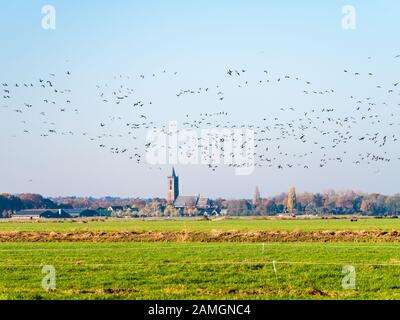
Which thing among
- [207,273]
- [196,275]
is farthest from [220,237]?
[196,275]

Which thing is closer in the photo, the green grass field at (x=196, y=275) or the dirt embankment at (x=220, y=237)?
the green grass field at (x=196, y=275)

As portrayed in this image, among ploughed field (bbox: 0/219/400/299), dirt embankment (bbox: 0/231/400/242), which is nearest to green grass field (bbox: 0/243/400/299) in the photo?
ploughed field (bbox: 0/219/400/299)

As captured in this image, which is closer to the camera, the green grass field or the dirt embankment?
the green grass field

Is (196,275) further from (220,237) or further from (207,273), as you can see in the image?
(220,237)

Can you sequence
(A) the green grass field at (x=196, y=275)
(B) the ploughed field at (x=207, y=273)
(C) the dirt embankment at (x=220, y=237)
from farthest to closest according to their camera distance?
(C) the dirt embankment at (x=220, y=237) < (B) the ploughed field at (x=207, y=273) < (A) the green grass field at (x=196, y=275)

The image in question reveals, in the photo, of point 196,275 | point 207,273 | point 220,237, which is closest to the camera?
point 196,275

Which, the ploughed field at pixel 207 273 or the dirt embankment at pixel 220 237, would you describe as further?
the dirt embankment at pixel 220 237

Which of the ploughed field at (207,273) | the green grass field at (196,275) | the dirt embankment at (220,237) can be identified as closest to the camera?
the green grass field at (196,275)

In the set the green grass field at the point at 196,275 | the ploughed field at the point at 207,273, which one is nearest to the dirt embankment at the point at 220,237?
the ploughed field at the point at 207,273

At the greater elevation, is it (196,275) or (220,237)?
(220,237)

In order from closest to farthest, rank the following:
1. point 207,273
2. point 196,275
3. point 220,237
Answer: point 196,275 < point 207,273 < point 220,237

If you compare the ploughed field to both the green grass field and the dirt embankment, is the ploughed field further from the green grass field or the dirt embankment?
the dirt embankment

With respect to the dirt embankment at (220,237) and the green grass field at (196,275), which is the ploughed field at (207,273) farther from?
the dirt embankment at (220,237)
